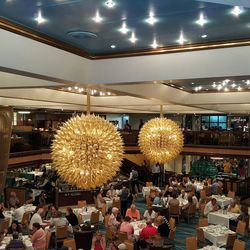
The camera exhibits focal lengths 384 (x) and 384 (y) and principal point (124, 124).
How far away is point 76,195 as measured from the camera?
60.4 feet

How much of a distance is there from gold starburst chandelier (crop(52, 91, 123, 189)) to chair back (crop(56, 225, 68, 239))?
5.71 metres

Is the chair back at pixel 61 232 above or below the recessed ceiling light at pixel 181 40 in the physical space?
below

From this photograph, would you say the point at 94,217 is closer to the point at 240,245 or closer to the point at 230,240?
the point at 230,240

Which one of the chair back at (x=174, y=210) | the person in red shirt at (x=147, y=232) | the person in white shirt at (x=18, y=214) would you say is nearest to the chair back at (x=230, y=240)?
the person in red shirt at (x=147, y=232)

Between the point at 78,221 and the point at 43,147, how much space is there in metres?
10.8

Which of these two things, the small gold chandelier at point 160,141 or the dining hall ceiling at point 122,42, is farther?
the small gold chandelier at point 160,141

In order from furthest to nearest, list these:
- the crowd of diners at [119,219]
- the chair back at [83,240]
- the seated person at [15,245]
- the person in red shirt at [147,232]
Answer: the chair back at [83,240] → the person in red shirt at [147,232] → the crowd of diners at [119,219] → the seated person at [15,245]

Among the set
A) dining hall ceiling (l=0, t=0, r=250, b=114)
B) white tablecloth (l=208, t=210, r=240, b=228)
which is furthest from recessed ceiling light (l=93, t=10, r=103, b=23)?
white tablecloth (l=208, t=210, r=240, b=228)

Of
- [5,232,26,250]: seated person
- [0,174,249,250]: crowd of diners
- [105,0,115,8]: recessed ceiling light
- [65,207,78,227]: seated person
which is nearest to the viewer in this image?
[105,0,115,8]: recessed ceiling light

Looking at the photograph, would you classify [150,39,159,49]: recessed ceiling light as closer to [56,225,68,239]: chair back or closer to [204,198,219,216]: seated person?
[56,225,68,239]: chair back

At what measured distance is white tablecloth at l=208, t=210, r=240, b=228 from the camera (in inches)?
527

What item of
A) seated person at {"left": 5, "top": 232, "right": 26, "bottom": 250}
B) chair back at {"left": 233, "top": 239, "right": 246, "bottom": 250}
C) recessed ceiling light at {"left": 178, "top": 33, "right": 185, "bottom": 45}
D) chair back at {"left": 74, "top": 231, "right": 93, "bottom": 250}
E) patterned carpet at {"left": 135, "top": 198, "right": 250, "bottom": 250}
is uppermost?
recessed ceiling light at {"left": 178, "top": 33, "right": 185, "bottom": 45}

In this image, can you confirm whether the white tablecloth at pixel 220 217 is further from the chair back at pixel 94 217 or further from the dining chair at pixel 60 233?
the dining chair at pixel 60 233

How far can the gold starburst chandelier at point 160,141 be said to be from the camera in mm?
11641
